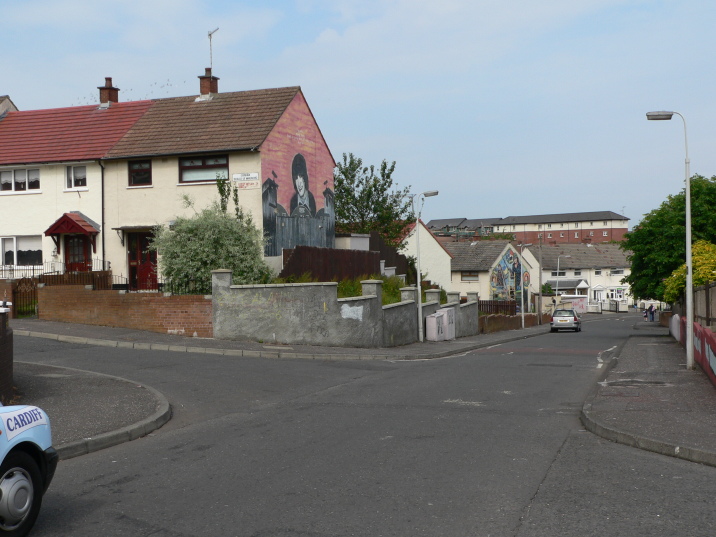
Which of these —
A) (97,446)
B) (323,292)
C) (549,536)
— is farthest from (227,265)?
(549,536)

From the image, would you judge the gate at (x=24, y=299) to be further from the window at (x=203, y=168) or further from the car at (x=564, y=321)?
the car at (x=564, y=321)

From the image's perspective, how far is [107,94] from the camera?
34656 millimetres

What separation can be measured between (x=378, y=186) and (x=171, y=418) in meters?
37.3

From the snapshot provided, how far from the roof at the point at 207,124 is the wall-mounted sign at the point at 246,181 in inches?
43.6

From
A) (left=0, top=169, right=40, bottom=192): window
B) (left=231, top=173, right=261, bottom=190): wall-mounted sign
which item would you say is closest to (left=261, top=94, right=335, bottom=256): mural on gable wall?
(left=231, top=173, right=261, bottom=190): wall-mounted sign

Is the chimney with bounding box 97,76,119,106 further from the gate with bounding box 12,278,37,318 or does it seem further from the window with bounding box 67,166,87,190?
the gate with bounding box 12,278,37,318

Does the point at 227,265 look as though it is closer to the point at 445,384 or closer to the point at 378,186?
the point at 445,384

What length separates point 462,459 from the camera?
→ 27.5 ft

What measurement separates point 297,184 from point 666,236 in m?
21.6

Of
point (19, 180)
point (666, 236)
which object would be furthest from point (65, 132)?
point (666, 236)

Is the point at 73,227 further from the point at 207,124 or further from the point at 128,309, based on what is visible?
the point at 128,309

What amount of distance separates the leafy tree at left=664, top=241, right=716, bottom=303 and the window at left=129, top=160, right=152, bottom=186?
20.2m

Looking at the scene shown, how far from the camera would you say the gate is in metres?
25.7

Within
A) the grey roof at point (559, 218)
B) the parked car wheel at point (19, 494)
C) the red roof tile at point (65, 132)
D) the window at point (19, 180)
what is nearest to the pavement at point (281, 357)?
the parked car wheel at point (19, 494)
